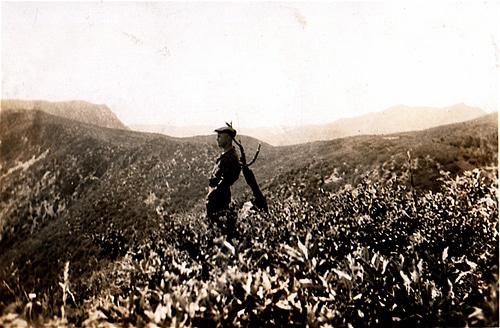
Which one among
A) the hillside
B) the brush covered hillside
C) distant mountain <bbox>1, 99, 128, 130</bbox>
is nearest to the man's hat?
the brush covered hillside

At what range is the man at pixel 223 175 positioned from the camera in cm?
787

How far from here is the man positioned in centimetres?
787

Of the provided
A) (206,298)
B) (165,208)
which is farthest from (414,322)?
(165,208)

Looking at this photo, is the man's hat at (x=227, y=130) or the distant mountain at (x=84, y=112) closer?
the man's hat at (x=227, y=130)

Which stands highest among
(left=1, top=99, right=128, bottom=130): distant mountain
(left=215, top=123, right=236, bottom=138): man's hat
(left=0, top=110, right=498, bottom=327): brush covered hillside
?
(left=1, top=99, right=128, bottom=130): distant mountain

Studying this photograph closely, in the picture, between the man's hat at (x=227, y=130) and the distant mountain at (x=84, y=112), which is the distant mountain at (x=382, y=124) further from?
the distant mountain at (x=84, y=112)

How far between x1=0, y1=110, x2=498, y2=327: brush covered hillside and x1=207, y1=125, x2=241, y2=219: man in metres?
0.42

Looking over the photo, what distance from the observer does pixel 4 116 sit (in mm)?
22125

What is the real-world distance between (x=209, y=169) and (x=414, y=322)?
48.2 feet

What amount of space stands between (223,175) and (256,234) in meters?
2.19

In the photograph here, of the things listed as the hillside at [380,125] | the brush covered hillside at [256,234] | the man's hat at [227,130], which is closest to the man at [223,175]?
the man's hat at [227,130]

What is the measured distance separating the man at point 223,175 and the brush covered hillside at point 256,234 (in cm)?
42

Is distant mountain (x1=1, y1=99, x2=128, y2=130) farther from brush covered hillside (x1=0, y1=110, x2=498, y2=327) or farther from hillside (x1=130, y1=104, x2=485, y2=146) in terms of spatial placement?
hillside (x1=130, y1=104, x2=485, y2=146)

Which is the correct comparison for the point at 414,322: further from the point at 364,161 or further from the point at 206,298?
the point at 364,161
